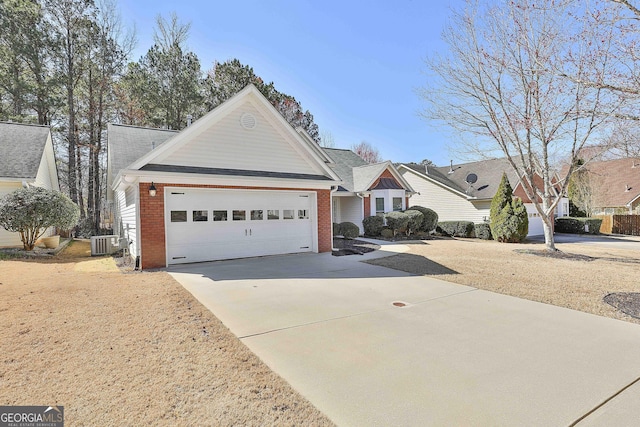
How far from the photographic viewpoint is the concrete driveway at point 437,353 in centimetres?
280

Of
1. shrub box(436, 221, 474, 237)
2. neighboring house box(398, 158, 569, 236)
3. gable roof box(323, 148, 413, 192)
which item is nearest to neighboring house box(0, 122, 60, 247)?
gable roof box(323, 148, 413, 192)

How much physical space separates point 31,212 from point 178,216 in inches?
267

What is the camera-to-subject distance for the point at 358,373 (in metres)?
3.40

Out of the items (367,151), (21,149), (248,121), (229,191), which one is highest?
(367,151)

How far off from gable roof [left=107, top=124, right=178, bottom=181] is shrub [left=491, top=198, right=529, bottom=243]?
17624 millimetres

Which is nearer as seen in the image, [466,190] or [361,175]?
[361,175]

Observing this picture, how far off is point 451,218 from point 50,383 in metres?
24.1

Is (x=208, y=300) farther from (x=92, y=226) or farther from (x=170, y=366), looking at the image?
(x=92, y=226)

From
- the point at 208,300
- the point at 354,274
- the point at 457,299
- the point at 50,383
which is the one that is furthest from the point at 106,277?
the point at 457,299

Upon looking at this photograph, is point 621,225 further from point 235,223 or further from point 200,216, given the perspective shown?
point 200,216

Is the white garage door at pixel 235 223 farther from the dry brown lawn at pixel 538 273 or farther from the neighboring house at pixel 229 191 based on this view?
the dry brown lawn at pixel 538 273

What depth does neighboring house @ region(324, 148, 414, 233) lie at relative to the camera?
19.7 meters

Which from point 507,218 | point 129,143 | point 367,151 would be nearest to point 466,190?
point 507,218

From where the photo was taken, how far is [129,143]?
47.6 ft
